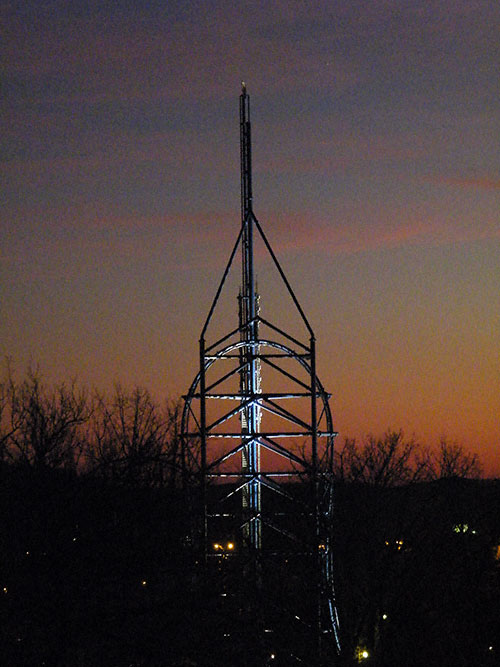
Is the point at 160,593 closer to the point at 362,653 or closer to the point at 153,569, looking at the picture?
the point at 153,569

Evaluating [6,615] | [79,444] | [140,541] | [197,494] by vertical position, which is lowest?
[6,615]

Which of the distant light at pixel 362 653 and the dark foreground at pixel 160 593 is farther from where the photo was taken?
the distant light at pixel 362 653

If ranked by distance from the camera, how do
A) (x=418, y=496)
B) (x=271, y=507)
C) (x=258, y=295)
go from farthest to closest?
(x=271, y=507)
(x=418, y=496)
(x=258, y=295)

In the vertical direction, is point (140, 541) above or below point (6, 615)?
above

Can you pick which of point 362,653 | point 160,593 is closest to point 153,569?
point 160,593

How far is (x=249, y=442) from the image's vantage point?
1176 inches

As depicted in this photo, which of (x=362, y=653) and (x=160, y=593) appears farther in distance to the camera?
(x=362, y=653)

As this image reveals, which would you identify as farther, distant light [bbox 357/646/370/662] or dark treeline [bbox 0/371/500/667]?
distant light [bbox 357/646/370/662]

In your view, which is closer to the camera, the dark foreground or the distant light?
the dark foreground

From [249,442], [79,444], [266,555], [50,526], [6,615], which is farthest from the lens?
[79,444]

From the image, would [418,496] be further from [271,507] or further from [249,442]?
[249,442]

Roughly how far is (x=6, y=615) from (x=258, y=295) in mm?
14218

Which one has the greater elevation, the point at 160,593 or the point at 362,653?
the point at 160,593

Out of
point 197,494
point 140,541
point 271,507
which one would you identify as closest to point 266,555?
point 197,494
